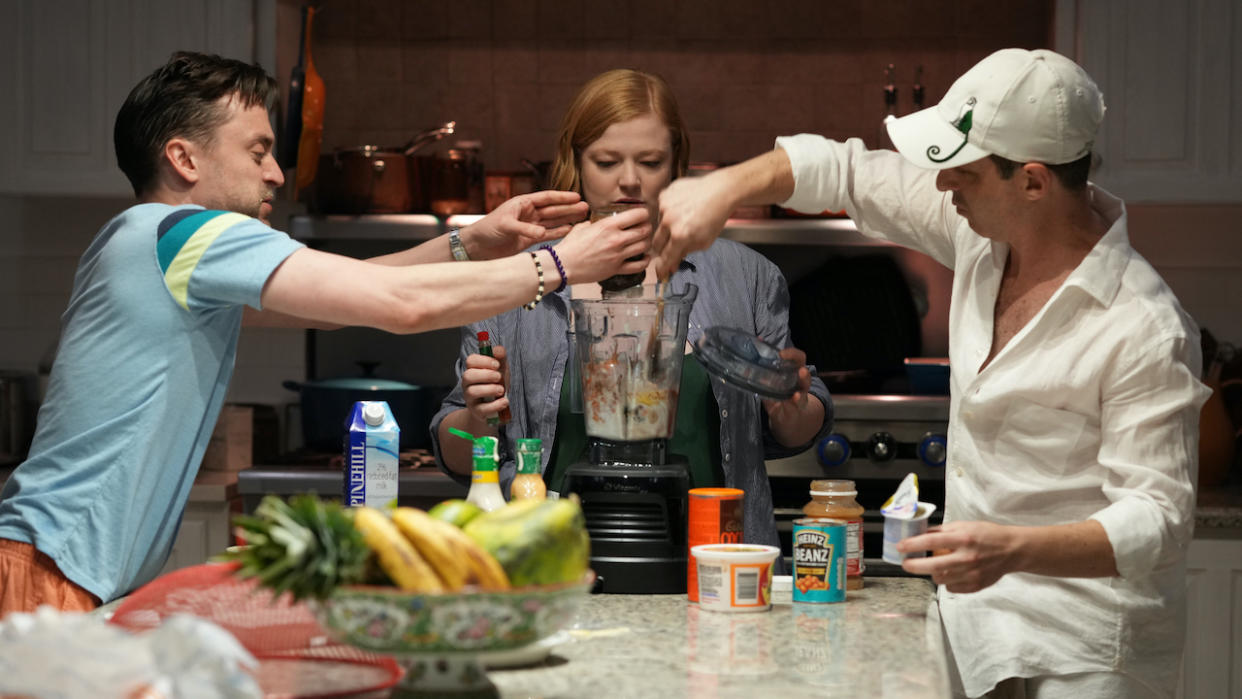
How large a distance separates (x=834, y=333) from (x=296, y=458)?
1.67 meters

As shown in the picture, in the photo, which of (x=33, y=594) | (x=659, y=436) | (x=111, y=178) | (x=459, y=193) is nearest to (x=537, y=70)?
(x=459, y=193)

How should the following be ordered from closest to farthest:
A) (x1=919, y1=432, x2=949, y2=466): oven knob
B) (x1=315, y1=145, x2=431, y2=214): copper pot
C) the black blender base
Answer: the black blender base < (x1=919, y1=432, x2=949, y2=466): oven knob < (x1=315, y1=145, x2=431, y2=214): copper pot

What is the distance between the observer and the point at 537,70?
427cm

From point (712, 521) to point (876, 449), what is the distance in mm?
1710

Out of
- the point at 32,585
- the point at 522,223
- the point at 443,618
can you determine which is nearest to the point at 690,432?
the point at 522,223

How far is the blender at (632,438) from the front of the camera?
76.6 inches

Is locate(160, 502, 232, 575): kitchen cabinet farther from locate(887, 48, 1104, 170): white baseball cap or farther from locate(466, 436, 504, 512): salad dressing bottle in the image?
locate(887, 48, 1104, 170): white baseball cap

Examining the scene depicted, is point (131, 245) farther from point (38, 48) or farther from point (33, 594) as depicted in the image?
point (38, 48)

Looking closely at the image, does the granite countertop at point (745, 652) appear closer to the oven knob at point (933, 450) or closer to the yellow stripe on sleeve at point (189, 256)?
the yellow stripe on sleeve at point (189, 256)

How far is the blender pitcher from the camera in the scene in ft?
6.82

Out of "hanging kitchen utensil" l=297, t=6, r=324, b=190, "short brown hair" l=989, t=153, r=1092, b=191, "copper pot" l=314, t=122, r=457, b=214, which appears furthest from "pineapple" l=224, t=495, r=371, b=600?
"hanging kitchen utensil" l=297, t=6, r=324, b=190

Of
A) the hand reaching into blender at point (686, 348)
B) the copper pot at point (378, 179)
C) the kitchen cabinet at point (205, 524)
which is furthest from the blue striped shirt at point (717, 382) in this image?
the copper pot at point (378, 179)

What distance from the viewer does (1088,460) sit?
1.86 metres

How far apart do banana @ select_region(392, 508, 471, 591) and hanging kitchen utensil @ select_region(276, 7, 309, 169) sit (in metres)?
2.73
